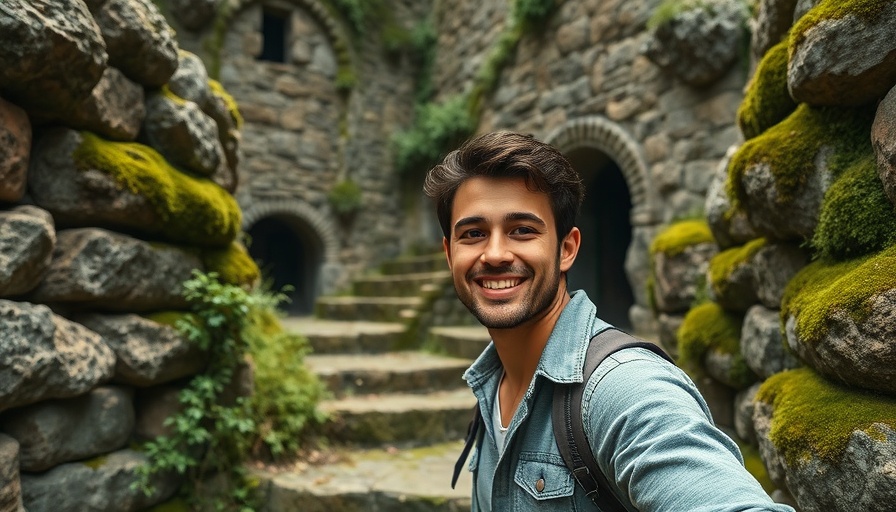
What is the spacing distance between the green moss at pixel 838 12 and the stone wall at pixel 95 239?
2.18 metres

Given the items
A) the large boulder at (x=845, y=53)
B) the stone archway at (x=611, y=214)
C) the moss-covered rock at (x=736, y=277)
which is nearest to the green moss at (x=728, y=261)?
the moss-covered rock at (x=736, y=277)

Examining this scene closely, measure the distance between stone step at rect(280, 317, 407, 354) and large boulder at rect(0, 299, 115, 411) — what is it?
3101mm

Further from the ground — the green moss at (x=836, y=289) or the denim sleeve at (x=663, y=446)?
the green moss at (x=836, y=289)

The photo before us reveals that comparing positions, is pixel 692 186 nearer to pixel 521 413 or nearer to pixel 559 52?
pixel 559 52

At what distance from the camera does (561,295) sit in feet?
4.98

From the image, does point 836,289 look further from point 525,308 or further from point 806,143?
point 525,308

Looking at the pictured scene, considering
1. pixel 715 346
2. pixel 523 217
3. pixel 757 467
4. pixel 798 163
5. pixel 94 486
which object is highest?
pixel 798 163

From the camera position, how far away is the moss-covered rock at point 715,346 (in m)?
2.27

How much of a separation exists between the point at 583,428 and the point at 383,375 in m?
3.65

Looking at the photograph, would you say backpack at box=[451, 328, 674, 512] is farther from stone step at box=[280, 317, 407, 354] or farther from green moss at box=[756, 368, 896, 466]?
stone step at box=[280, 317, 407, 354]

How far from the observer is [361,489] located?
3154 millimetres

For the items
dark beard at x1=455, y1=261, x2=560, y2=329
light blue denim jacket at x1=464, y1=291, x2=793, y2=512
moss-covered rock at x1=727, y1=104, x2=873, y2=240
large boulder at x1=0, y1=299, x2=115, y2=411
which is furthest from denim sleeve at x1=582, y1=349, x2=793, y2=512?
large boulder at x1=0, y1=299, x2=115, y2=411

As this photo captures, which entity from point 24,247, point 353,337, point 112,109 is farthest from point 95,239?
point 353,337

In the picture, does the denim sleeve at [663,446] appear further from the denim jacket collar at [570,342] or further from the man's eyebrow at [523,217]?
the man's eyebrow at [523,217]
